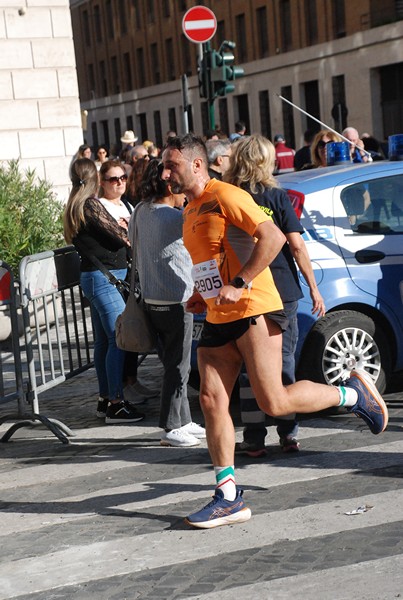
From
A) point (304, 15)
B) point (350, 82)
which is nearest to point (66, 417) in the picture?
point (350, 82)

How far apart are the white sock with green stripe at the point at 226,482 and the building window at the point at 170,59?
6178cm

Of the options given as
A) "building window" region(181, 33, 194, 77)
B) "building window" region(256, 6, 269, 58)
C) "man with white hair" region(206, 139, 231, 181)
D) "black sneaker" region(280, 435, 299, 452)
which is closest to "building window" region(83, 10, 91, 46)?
"building window" region(181, 33, 194, 77)

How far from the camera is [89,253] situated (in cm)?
817

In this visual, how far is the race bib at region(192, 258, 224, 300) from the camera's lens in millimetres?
5719

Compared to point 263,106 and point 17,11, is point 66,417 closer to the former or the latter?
point 17,11

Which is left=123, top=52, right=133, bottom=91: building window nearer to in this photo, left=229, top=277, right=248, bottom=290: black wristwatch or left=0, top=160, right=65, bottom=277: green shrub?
left=0, top=160, right=65, bottom=277: green shrub

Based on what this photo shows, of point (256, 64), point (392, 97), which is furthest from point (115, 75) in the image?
point (392, 97)

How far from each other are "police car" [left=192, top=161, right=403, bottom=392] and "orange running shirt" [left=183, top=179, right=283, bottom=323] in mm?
1965

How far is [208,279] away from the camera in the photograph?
5.74 metres

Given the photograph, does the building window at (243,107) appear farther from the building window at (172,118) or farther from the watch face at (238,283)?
the watch face at (238,283)

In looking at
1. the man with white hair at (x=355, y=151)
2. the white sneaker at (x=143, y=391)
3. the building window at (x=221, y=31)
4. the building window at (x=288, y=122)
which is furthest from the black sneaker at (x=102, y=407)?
the building window at (x=221, y=31)

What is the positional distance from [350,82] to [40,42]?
30.2 meters

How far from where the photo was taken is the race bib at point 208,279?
18.8 feet

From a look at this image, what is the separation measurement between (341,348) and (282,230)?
134cm
